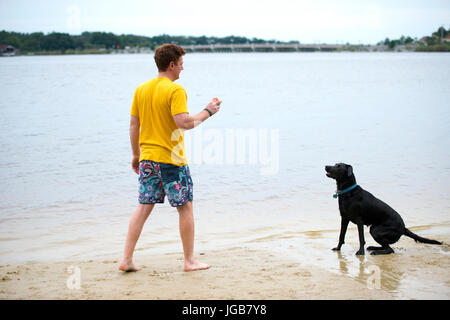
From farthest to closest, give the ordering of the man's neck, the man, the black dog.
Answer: the black dog → the man's neck → the man

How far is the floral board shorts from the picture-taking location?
177 inches

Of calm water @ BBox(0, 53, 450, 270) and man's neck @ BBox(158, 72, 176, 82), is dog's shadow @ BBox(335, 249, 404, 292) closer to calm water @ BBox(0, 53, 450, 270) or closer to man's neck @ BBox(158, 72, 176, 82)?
calm water @ BBox(0, 53, 450, 270)

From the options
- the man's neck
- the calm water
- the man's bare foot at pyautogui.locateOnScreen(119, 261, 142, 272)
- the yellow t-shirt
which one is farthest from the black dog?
the man's bare foot at pyautogui.locateOnScreen(119, 261, 142, 272)

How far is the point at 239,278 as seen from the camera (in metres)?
4.59

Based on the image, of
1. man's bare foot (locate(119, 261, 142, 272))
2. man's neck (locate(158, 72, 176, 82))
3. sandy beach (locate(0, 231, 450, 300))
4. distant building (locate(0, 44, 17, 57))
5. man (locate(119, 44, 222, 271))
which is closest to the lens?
sandy beach (locate(0, 231, 450, 300))

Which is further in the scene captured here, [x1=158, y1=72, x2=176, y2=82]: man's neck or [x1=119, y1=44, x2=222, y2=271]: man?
[x1=158, y1=72, x2=176, y2=82]: man's neck

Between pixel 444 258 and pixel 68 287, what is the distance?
3.69 metres

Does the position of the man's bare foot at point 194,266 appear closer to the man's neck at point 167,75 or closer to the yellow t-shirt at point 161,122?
the yellow t-shirt at point 161,122

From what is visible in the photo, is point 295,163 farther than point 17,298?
Yes

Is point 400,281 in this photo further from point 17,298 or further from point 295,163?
point 295,163

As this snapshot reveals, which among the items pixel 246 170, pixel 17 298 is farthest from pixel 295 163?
pixel 17 298

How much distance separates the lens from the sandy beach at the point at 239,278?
13.8 ft

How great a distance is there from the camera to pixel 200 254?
18.7 feet
